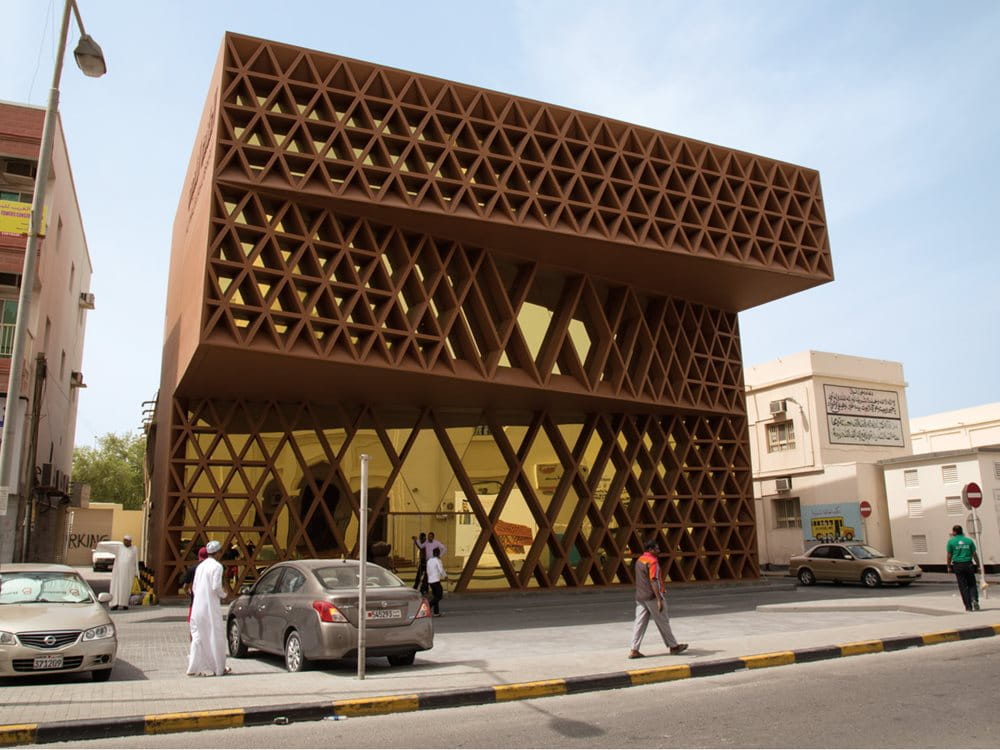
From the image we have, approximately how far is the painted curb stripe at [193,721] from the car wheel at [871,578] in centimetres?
2336

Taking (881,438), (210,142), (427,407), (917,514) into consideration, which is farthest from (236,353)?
(881,438)

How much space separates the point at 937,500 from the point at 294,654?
96.6ft

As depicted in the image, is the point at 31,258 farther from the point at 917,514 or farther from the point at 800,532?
the point at 800,532

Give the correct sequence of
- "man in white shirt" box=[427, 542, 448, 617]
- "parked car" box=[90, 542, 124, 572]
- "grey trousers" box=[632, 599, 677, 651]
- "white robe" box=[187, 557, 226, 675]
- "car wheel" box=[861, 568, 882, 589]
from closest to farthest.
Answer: "white robe" box=[187, 557, 226, 675]
"grey trousers" box=[632, 599, 677, 651]
"man in white shirt" box=[427, 542, 448, 617]
"car wheel" box=[861, 568, 882, 589]
"parked car" box=[90, 542, 124, 572]

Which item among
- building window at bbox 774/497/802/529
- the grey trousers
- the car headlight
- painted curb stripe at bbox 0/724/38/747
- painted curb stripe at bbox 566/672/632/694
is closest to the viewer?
painted curb stripe at bbox 0/724/38/747

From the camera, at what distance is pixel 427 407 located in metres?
24.9

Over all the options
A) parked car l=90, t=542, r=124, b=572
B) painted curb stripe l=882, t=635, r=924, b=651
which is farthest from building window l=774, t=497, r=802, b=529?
parked car l=90, t=542, r=124, b=572

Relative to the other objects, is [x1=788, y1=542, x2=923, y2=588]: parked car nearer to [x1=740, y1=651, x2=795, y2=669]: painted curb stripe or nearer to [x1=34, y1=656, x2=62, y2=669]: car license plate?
[x1=740, y1=651, x2=795, y2=669]: painted curb stripe

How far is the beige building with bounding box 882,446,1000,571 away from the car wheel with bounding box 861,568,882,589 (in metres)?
6.18

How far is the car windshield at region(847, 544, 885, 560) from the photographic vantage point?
27078mm

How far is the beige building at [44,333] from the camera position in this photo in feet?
81.3

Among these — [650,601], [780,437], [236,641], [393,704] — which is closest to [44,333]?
[236,641]

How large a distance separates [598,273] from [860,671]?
16897mm

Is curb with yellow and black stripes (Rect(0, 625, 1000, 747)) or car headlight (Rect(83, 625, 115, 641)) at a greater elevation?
car headlight (Rect(83, 625, 115, 641))
